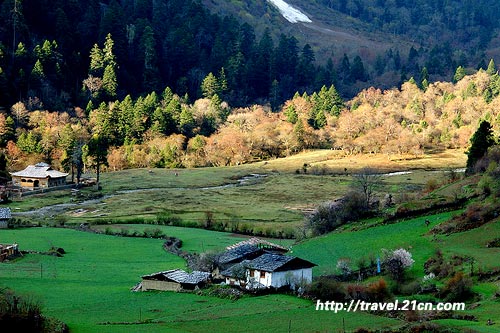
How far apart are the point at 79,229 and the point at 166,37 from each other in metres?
127

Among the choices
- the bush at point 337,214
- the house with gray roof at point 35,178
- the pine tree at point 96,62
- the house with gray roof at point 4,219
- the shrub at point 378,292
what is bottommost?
the house with gray roof at point 35,178

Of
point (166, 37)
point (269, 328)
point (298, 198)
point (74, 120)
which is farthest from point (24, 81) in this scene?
point (269, 328)

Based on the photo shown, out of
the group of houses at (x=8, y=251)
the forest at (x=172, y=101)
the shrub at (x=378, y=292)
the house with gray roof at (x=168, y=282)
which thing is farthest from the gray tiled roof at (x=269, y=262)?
the forest at (x=172, y=101)

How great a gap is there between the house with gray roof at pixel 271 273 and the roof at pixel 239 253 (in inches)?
116

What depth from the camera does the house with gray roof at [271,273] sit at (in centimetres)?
4094

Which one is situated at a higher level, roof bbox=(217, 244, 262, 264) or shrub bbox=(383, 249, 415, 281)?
shrub bbox=(383, 249, 415, 281)

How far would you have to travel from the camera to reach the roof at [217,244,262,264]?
46375mm

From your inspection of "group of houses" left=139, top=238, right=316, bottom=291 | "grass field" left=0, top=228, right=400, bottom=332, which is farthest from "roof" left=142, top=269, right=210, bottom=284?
"grass field" left=0, top=228, right=400, bottom=332

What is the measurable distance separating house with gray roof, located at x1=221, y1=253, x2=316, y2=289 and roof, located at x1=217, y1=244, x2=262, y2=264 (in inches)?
116

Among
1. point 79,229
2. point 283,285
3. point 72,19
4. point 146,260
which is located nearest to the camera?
point 283,285

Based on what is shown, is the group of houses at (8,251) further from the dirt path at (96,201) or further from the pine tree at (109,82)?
the pine tree at (109,82)

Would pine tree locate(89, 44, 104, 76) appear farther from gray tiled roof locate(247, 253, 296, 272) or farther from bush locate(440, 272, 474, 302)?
bush locate(440, 272, 474, 302)

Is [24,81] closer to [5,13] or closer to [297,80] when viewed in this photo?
[5,13]

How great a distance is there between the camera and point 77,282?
42.3 m
